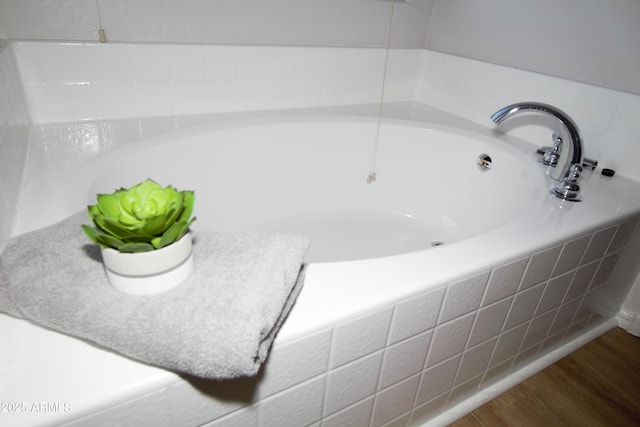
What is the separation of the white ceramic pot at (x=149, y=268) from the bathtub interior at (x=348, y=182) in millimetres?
662

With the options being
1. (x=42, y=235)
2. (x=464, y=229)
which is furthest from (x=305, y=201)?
(x=42, y=235)

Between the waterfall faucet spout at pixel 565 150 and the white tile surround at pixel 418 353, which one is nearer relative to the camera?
the white tile surround at pixel 418 353

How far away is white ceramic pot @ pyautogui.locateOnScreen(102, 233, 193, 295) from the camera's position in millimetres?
450

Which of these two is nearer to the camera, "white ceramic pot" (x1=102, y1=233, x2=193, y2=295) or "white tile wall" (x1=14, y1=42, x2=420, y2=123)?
"white ceramic pot" (x1=102, y1=233, x2=193, y2=295)

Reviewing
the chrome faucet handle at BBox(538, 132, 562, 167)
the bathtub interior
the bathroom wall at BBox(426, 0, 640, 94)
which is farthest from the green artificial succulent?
the bathroom wall at BBox(426, 0, 640, 94)

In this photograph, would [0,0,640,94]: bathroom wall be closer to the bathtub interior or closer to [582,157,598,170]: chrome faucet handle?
[582,157,598,170]: chrome faucet handle

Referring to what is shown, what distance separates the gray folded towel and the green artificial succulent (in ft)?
0.28

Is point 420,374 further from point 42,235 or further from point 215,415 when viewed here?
point 42,235

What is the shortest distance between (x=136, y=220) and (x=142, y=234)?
0.06ft

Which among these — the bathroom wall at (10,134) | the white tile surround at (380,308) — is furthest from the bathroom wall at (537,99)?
the bathroom wall at (10,134)

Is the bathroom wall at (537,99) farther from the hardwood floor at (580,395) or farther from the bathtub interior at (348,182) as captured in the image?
the hardwood floor at (580,395)

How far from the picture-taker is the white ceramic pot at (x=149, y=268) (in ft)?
1.48

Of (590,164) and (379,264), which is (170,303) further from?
(590,164)

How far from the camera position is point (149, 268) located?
0.46 meters
